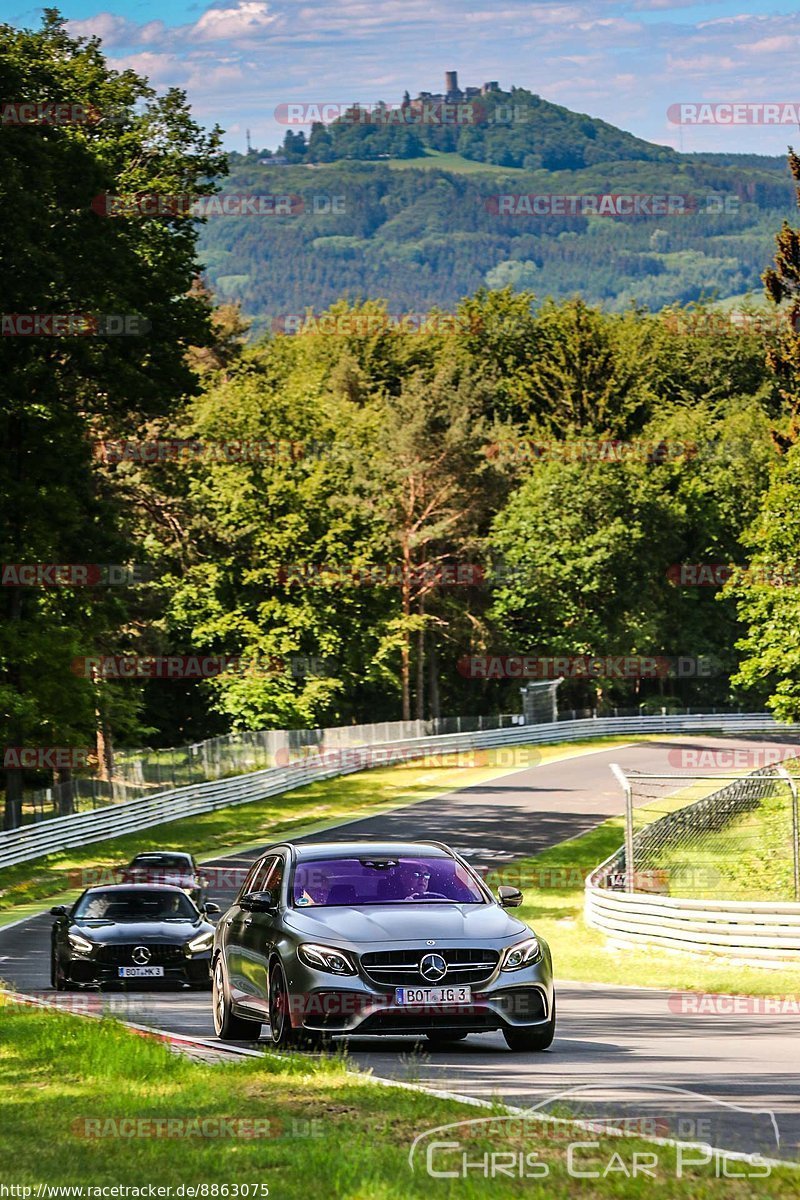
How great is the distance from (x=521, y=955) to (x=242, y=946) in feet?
7.46

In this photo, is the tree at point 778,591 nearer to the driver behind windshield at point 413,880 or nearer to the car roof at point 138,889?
the car roof at point 138,889

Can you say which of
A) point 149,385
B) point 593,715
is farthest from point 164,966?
point 593,715

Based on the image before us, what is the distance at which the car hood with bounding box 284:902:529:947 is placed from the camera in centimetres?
1201

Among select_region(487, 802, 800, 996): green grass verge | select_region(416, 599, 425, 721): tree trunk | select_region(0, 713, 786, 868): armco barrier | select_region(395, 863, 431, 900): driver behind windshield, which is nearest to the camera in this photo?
select_region(395, 863, 431, 900): driver behind windshield

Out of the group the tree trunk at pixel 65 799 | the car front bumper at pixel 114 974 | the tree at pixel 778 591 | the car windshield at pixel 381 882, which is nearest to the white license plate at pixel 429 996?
the car windshield at pixel 381 882

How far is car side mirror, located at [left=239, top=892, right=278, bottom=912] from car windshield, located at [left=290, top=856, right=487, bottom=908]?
0.17 meters

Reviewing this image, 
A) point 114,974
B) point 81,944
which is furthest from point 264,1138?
point 114,974

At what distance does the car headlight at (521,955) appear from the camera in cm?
1205

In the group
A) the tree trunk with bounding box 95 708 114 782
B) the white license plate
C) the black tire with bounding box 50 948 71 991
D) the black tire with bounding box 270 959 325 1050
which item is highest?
the white license plate

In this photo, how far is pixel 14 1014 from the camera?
584 inches

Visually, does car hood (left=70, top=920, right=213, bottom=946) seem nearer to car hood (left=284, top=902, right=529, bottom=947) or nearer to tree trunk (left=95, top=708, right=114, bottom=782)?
car hood (left=284, top=902, right=529, bottom=947)

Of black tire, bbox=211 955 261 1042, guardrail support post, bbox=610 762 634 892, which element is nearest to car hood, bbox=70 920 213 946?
black tire, bbox=211 955 261 1042

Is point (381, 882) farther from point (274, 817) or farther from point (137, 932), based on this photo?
point (274, 817)

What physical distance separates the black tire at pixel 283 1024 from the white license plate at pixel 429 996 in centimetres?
61
